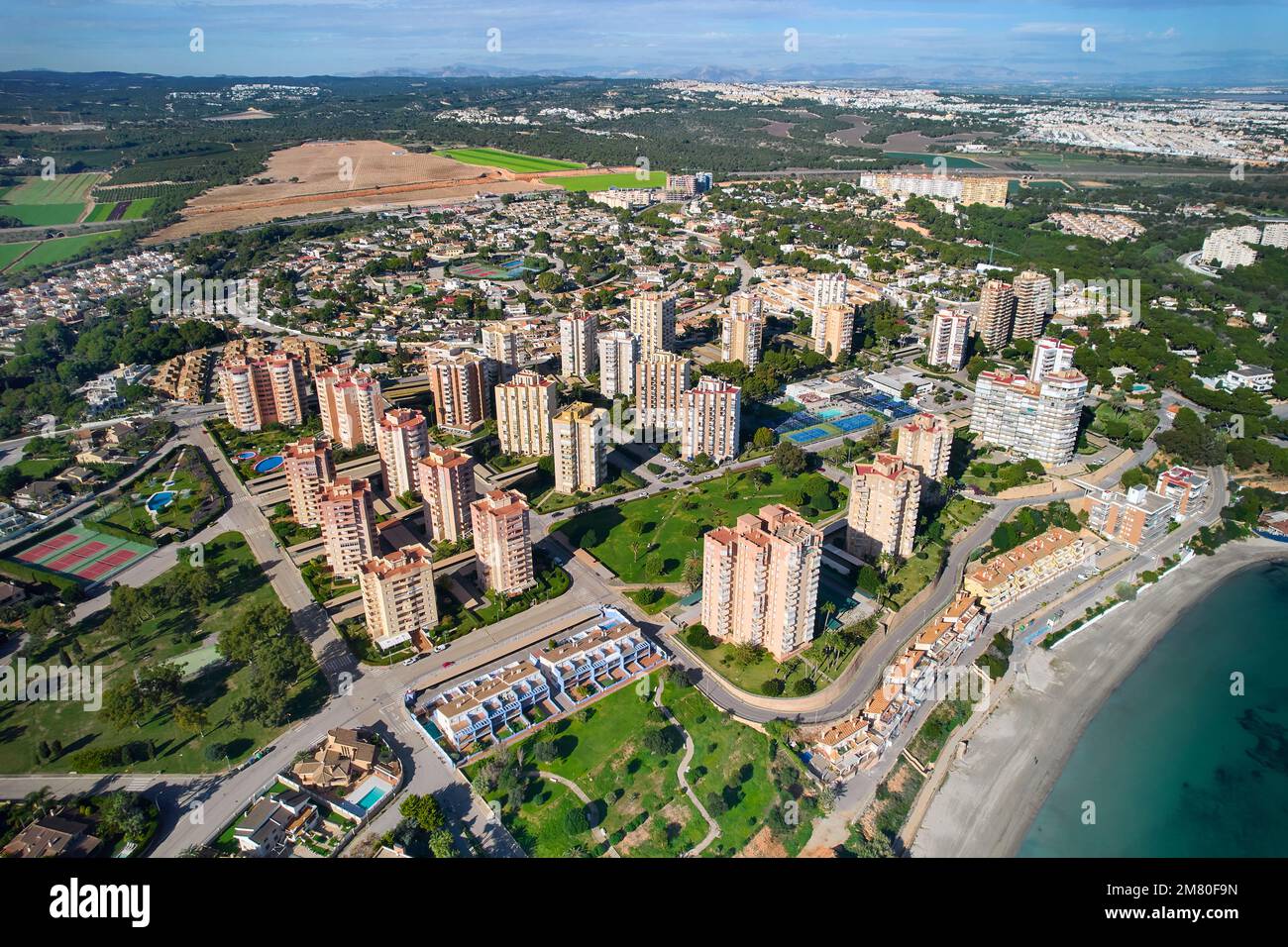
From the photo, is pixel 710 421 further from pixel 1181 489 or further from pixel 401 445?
pixel 1181 489

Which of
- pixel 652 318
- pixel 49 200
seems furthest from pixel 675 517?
pixel 49 200

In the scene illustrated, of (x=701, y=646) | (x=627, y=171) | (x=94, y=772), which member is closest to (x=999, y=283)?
(x=701, y=646)

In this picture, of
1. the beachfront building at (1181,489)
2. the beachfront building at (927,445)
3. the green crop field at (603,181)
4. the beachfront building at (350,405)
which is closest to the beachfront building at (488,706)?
the beachfront building at (350,405)

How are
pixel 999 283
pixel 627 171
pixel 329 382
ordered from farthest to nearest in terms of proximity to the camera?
pixel 627 171 → pixel 999 283 → pixel 329 382

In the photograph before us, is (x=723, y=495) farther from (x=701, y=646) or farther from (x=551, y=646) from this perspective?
(x=551, y=646)

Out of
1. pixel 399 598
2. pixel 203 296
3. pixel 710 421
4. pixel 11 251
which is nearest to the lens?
pixel 399 598

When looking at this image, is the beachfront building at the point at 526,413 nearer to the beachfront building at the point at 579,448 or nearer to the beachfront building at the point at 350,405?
the beachfront building at the point at 579,448
